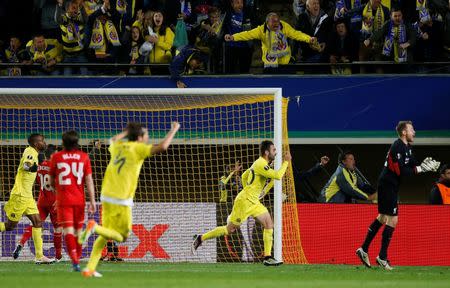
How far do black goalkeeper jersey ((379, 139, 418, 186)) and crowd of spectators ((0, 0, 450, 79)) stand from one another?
4770 millimetres

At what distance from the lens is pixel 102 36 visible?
20078mm

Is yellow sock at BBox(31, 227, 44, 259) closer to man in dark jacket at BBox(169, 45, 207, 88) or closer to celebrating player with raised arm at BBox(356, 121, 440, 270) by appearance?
celebrating player with raised arm at BBox(356, 121, 440, 270)

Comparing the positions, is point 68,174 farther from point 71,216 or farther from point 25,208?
point 25,208

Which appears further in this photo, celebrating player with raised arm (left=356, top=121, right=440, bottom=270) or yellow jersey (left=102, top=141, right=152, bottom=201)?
celebrating player with raised arm (left=356, top=121, right=440, bottom=270)

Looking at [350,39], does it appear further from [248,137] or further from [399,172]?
[399,172]

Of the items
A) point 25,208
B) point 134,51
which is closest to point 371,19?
point 134,51

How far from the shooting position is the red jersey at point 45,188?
16062 mm

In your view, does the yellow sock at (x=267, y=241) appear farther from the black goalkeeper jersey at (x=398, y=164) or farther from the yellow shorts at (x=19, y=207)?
the yellow shorts at (x=19, y=207)

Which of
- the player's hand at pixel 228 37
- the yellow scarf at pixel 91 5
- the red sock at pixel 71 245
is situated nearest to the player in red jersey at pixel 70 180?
the red sock at pixel 71 245

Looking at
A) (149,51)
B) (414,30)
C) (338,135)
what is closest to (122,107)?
(149,51)

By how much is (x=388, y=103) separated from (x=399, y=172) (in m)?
4.84

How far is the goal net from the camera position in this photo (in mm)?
17422

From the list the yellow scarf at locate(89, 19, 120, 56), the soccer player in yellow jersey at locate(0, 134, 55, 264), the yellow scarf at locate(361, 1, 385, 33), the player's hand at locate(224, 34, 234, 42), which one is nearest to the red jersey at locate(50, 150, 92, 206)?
the soccer player in yellow jersey at locate(0, 134, 55, 264)

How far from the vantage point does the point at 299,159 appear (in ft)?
71.6
